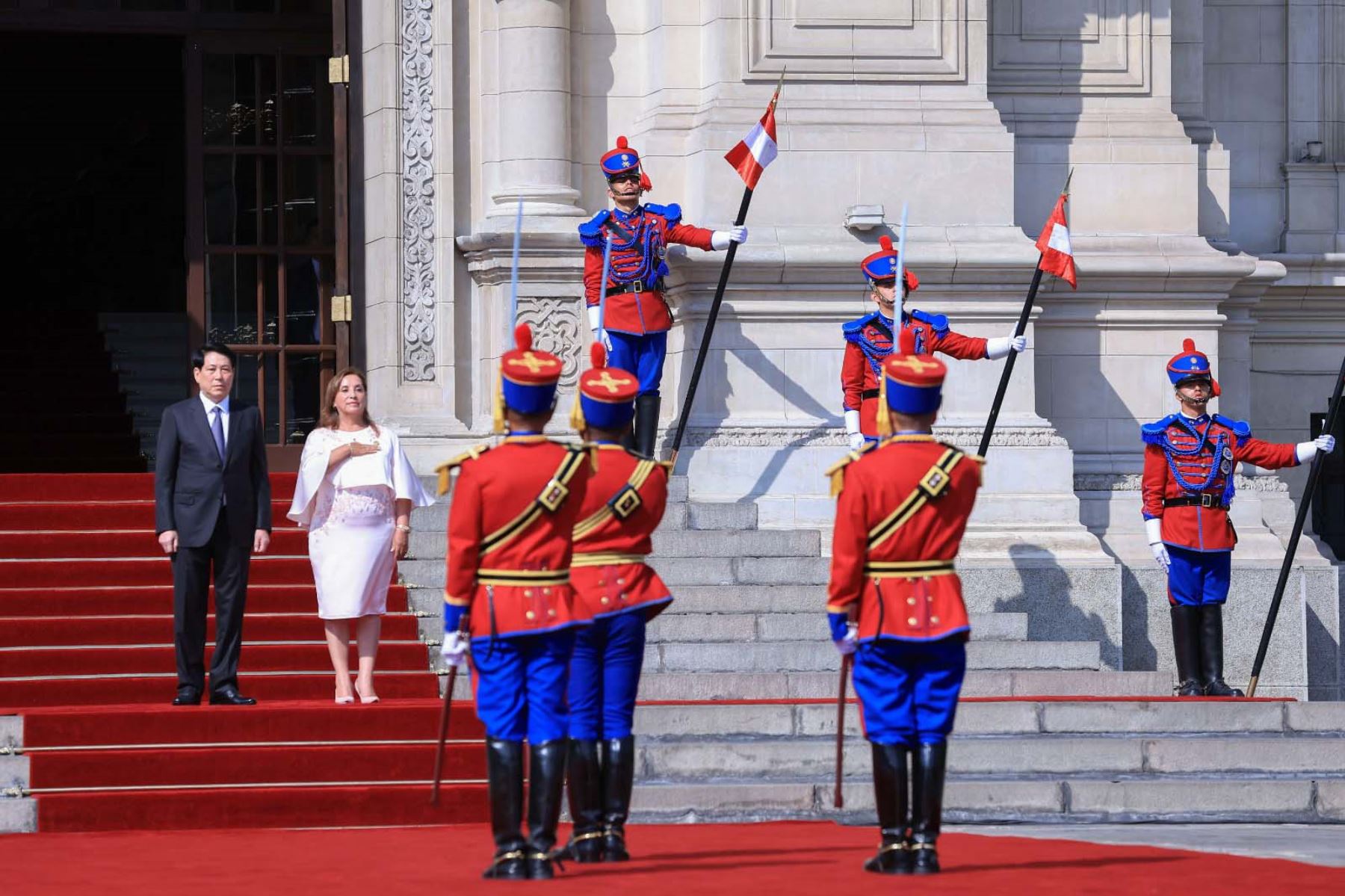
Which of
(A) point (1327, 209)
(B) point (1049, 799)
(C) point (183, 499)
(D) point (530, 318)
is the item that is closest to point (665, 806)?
(B) point (1049, 799)

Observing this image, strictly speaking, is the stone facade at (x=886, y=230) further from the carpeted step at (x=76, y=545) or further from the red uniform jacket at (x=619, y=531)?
the red uniform jacket at (x=619, y=531)

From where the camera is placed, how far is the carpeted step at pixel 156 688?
462 inches

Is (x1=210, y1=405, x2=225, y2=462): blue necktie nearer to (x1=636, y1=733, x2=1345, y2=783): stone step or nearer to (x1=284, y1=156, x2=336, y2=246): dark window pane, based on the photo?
(x1=636, y1=733, x2=1345, y2=783): stone step

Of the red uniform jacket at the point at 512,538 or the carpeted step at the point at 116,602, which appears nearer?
the red uniform jacket at the point at 512,538

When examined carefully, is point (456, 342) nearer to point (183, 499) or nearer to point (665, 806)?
point (183, 499)

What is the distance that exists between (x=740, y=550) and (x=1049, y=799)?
131 inches

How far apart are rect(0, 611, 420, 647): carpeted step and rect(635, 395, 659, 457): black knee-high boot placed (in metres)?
1.63

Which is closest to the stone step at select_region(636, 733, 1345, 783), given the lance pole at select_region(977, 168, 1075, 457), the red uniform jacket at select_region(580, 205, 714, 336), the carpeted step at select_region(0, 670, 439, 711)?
the carpeted step at select_region(0, 670, 439, 711)

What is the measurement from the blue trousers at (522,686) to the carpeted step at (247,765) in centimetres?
231

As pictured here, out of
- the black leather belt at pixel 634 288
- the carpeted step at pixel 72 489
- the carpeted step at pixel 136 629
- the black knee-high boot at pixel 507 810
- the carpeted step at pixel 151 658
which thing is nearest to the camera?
the black knee-high boot at pixel 507 810

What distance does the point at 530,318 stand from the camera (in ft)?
Result: 49.7

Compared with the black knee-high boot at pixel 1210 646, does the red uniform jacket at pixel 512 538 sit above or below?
above

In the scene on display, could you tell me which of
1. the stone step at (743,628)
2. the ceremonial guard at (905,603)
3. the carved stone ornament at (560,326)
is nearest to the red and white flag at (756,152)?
the carved stone ornament at (560,326)

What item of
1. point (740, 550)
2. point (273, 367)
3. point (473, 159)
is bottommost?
point (740, 550)
